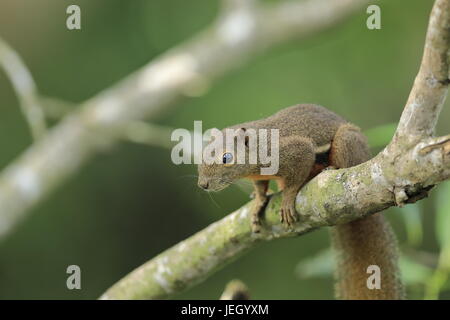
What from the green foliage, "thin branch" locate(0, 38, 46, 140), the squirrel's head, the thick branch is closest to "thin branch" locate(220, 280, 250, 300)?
the thick branch

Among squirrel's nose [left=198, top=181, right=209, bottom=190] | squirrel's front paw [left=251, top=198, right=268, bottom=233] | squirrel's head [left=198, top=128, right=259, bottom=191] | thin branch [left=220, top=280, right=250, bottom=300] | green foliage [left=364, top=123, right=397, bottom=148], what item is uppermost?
green foliage [left=364, top=123, right=397, bottom=148]

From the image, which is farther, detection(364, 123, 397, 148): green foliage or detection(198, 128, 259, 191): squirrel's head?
A: detection(364, 123, 397, 148): green foliage

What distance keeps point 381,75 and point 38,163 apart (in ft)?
8.62

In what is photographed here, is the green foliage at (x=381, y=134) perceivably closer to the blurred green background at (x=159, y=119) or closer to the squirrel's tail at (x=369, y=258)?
the squirrel's tail at (x=369, y=258)

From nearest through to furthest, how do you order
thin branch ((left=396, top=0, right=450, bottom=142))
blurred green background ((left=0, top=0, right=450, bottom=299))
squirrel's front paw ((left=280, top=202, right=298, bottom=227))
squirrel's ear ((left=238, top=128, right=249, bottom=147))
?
thin branch ((left=396, top=0, right=450, bottom=142)), squirrel's front paw ((left=280, top=202, right=298, bottom=227)), squirrel's ear ((left=238, top=128, right=249, bottom=147)), blurred green background ((left=0, top=0, right=450, bottom=299))

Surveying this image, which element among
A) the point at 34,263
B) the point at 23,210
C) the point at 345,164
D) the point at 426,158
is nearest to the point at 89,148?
the point at 23,210

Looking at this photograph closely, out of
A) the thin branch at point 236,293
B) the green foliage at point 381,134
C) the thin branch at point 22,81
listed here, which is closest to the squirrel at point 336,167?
the green foliage at point 381,134

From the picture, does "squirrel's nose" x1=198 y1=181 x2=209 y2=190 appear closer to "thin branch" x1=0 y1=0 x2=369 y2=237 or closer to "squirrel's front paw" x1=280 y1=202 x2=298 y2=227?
"squirrel's front paw" x1=280 y1=202 x2=298 y2=227

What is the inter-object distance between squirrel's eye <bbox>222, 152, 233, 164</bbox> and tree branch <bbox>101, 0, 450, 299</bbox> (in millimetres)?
171

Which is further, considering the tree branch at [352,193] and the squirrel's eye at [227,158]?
the squirrel's eye at [227,158]

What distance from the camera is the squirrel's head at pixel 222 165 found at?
218 centimetres

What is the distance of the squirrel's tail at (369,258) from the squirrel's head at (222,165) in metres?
0.42

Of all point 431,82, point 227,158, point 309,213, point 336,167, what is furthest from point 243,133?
point 431,82

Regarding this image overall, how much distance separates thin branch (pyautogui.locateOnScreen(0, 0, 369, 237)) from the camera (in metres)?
3.97
